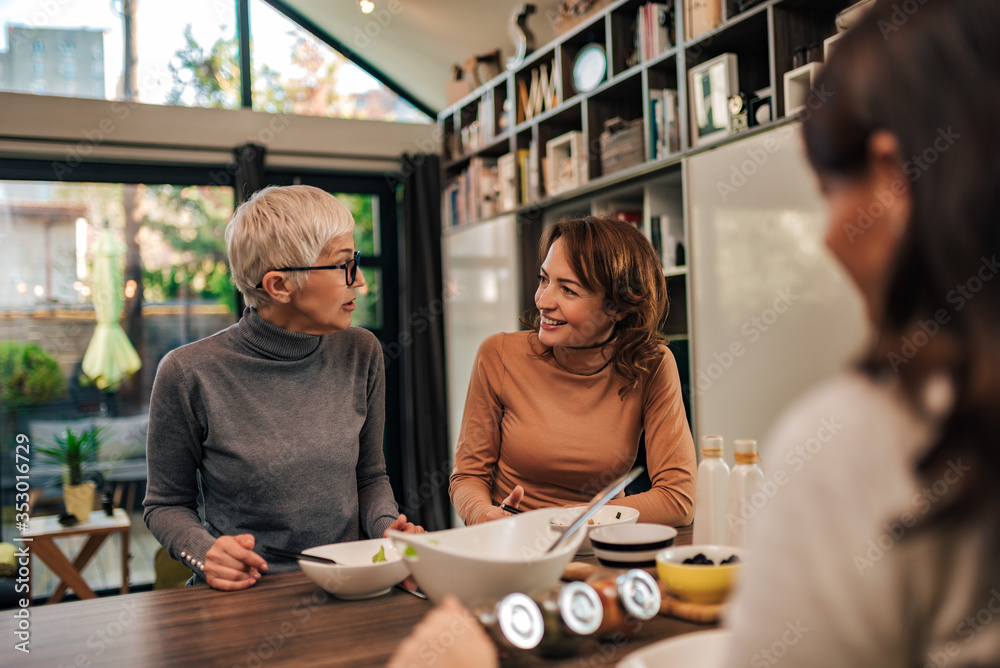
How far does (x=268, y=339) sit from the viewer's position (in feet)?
5.14

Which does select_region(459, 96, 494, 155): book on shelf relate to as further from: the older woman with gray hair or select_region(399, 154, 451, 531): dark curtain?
the older woman with gray hair

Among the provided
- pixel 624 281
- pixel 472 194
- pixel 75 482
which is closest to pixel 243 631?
pixel 624 281

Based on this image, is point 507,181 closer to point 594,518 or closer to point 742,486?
point 594,518

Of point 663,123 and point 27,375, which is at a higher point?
point 663,123

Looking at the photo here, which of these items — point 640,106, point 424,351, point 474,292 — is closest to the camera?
point 640,106

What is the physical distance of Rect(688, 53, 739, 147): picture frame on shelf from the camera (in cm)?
253

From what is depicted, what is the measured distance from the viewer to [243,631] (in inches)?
37.9

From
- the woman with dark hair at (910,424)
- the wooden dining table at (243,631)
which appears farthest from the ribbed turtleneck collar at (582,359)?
the woman with dark hair at (910,424)

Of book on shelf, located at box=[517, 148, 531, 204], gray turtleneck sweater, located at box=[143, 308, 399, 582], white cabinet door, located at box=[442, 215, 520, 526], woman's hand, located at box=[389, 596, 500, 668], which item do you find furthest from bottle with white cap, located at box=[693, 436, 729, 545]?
book on shelf, located at box=[517, 148, 531, 204]

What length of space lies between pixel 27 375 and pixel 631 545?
→ 160 inches

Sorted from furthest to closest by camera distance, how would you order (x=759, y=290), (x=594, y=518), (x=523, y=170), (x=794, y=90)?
(x=523, y=170), (x=759, y=290), (x=794, y=90), (x=594, y=518)

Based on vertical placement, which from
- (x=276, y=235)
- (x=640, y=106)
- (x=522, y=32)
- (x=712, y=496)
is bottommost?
(x=712, y=496)

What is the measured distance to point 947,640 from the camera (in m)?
0.45

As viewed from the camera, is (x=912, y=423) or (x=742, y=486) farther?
(x=742, y=486)
